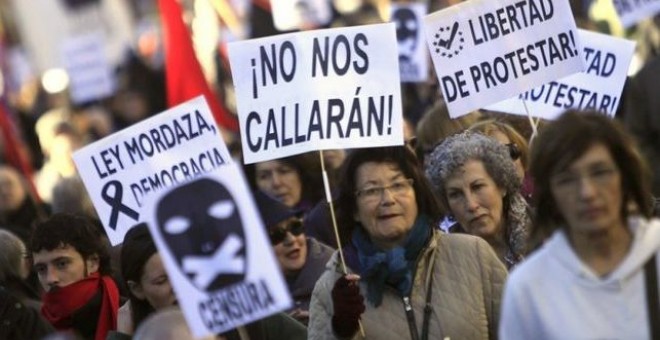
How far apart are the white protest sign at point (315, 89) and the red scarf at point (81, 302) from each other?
814 mm

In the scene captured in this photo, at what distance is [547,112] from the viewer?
35.2 feet

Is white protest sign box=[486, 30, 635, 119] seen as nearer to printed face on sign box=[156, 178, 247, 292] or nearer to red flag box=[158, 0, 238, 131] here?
red flag box=[158, 0, 238, 131]

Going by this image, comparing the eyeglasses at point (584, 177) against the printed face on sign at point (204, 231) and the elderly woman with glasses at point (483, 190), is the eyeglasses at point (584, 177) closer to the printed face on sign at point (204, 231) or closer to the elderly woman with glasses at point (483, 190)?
the printed face on sign at point (204, 231)

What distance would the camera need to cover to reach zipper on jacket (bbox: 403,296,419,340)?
26.1 ft

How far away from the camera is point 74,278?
911 centimetres

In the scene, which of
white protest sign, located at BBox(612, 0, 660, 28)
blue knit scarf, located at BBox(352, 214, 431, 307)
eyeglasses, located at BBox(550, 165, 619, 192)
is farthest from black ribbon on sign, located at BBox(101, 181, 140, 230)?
white protest sign, located at BBox(612, 0, 660, 28)

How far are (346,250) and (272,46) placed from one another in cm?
122

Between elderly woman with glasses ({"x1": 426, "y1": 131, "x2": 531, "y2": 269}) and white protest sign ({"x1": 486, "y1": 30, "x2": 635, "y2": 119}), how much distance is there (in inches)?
61.6

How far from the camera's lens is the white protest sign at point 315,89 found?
9203 mm

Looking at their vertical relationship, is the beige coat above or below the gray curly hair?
below

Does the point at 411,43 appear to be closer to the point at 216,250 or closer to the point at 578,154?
the point at 216,250

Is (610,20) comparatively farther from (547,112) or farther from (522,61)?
(522,61)

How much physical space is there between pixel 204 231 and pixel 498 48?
337 centimetres

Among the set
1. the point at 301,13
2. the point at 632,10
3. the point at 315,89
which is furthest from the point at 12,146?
the point at 315,89
